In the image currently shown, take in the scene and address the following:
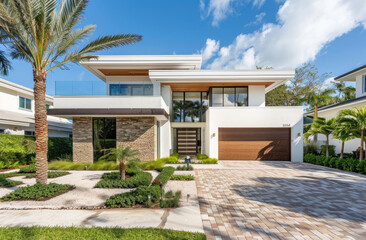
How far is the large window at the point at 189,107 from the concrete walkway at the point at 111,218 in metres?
11.1

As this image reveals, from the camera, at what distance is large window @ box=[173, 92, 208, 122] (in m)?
16.0

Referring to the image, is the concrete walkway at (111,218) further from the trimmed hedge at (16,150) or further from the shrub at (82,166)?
the trimmed hedge at (16,150)

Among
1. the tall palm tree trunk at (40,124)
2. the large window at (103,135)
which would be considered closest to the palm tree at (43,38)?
the tall palm tree trunk at (40,124)

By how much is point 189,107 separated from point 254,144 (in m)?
6.48

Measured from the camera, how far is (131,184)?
23.8ft

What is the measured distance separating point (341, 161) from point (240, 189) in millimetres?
8372

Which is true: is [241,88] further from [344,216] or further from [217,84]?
[344,216]

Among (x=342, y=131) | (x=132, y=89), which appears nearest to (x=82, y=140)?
(x=132, y=89)

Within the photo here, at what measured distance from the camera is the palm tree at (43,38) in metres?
5.88

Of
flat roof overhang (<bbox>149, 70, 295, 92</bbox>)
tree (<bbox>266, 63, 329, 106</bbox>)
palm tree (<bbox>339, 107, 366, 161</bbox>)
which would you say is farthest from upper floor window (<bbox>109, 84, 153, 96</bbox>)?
tree (<bbox>266, 63, 329, 106</bbox>)

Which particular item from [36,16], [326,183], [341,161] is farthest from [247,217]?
[341,161]

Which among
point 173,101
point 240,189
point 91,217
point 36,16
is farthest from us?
point 173,101

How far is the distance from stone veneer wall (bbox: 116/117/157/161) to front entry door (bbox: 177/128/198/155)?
18.1 feet

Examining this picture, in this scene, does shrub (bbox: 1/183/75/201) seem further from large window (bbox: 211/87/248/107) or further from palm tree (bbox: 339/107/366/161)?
palm tree (bbox: 339/107/366/161)
